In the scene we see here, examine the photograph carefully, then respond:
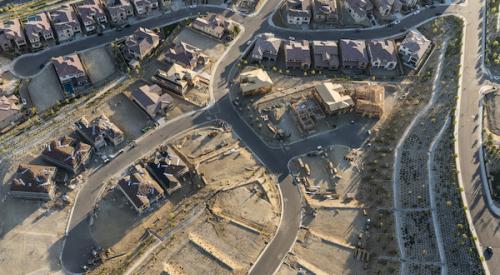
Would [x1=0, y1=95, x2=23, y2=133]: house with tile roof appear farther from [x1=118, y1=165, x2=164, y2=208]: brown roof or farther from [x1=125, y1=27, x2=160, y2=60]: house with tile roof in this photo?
[x1=118, y1=165, x2=164, y2=208]: brown roof

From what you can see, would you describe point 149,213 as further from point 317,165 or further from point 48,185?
point 317,165

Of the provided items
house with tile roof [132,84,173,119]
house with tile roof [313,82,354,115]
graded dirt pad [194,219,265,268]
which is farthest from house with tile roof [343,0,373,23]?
graded dirt pad [194,219,265,268]

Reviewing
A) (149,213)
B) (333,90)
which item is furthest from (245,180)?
(333,90)

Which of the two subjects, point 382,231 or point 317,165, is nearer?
point 382,231

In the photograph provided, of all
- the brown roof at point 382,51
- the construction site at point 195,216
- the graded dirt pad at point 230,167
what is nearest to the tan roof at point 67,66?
the construction site at point 195,216

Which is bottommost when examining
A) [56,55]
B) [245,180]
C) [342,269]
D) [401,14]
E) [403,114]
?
[342,269]

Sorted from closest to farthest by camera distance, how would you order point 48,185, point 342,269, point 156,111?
1. point 342,269
2. point 48,185
3. point 156,111
